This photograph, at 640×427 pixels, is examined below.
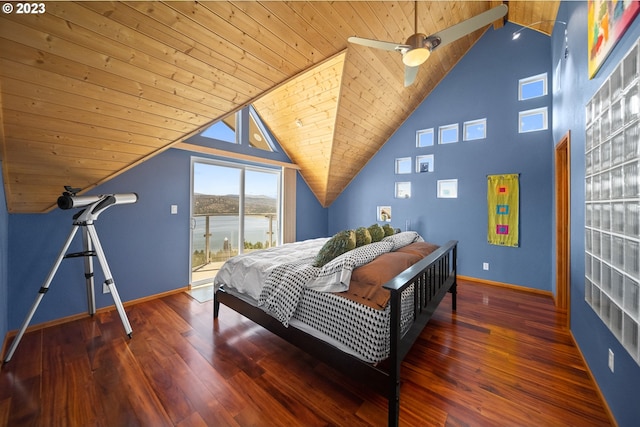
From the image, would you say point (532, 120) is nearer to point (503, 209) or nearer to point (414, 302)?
point (503, 209)

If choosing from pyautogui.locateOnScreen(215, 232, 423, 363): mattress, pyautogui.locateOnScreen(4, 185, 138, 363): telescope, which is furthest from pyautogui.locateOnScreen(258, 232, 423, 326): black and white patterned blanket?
pyautogui.locateOnScreen(4, 185, 138, 363): telescope

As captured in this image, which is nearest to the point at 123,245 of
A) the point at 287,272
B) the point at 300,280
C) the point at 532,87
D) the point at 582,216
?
the point at 287,272

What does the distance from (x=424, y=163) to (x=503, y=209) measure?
4.82 ft

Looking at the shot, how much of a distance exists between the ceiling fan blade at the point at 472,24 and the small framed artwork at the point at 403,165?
2811mm

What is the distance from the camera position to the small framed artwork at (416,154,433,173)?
4.36 meters

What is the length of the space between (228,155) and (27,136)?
2192 mm

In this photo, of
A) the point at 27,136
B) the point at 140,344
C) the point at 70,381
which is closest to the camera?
the point at 70,381

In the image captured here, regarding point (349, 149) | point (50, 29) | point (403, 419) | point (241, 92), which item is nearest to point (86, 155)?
point (50, 29)

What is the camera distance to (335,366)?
1.55 metres

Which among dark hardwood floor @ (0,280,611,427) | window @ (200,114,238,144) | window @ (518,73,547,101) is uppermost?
window @ (518,73,547,101)

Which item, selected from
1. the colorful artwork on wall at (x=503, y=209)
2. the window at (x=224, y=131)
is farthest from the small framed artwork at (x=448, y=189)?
the window at (x=224, y=131)

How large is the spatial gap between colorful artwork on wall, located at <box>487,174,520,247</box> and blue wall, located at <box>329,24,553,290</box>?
3.2 inches

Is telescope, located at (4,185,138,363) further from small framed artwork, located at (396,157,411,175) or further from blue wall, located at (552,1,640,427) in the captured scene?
small framed artwork, located at (396,157,411,175)

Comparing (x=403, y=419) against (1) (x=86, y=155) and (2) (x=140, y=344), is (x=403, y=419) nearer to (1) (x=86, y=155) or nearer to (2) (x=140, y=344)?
(2) (x=140, y=344)
